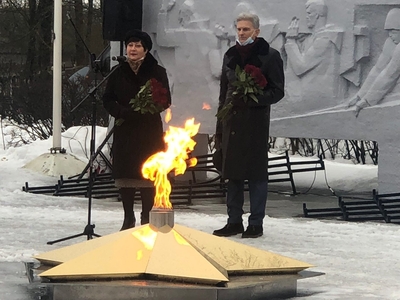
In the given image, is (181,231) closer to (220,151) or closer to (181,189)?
(220,151)

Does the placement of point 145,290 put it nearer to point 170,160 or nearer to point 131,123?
point 170,160

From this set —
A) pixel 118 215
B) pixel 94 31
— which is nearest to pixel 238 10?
pixel 118 215

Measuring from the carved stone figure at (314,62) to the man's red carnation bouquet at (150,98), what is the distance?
3898 mm

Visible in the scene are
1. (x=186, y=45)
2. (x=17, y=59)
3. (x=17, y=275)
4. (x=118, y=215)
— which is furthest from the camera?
(x=17, y=59)

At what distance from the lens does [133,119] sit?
779cm

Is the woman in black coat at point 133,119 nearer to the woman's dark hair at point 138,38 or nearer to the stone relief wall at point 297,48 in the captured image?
the woman's dark hair at point 138,38

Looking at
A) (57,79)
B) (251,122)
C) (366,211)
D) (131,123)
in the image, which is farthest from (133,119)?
(57,79)

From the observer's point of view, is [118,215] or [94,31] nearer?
[118,215]

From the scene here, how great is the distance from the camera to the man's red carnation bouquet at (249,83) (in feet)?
25.6

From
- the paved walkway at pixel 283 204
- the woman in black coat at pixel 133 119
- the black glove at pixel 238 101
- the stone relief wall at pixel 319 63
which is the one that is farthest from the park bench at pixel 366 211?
the woman in black coat at pixel 133 119

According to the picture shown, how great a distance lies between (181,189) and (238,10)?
7.55ft

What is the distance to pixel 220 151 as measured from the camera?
822cm

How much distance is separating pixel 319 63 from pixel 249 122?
336 centimetres

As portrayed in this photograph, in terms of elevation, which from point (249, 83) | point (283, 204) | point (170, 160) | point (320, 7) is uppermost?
point (320, 7)
